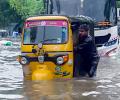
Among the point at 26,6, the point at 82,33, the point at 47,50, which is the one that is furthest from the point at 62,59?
the point at 26,6

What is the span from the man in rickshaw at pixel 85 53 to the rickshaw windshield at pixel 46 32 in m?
0.60

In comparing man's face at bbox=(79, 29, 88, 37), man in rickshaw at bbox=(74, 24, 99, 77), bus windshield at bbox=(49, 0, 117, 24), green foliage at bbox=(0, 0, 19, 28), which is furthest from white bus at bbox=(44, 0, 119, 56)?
green foliage at bbox=(0, 0, 19, 28)

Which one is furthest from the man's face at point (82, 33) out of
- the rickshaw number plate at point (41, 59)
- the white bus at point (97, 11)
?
the white bus at point (97, 11)

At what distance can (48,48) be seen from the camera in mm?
14414

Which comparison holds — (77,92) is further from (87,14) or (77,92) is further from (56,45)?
(87,14)

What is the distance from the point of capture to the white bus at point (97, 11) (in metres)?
24.8

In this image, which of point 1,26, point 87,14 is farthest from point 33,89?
point 1,26

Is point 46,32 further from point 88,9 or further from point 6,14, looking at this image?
point 6,14

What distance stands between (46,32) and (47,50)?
0.62 metres

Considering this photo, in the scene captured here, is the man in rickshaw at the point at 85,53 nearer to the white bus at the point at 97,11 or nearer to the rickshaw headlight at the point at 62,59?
the rickshaw headlight at the point at 62,59

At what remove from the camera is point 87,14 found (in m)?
25.2

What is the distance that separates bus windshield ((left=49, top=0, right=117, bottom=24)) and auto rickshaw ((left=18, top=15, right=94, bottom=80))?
10.2m

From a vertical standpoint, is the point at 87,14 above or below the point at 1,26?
above

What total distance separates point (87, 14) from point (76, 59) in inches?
410
